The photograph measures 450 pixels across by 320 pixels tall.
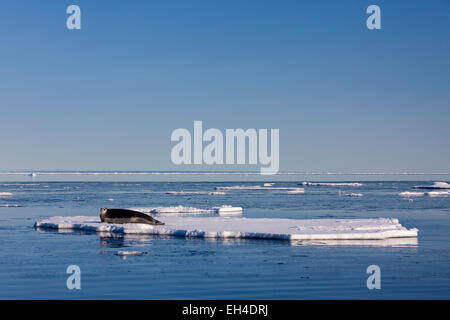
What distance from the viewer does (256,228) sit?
21.7 meters

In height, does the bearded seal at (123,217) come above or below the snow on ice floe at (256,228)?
above

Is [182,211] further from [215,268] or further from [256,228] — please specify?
[215,268]

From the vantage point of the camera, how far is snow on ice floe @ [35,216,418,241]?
19.8 m

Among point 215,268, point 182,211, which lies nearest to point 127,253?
point 215,268

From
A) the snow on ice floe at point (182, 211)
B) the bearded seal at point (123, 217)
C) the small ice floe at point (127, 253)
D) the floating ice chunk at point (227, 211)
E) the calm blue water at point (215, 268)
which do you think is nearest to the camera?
the calm blue water at point (215, 268)

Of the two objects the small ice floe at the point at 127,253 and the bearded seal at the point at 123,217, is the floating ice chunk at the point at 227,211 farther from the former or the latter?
the small ice floe at the point at 127,253

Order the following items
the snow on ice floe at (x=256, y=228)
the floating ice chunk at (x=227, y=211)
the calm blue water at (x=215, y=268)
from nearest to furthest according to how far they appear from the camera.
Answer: the calm blue water at (x=215, y=268) → the snow on ice floe at (x=256, y=228) → the floating ice chunk at (x=227, y=211)

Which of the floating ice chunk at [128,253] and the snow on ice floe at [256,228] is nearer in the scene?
the floating ice chunk at [128,253]

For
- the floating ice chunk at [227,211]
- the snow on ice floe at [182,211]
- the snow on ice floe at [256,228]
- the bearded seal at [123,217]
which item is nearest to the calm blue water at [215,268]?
the snow on ice floe at [256,228]

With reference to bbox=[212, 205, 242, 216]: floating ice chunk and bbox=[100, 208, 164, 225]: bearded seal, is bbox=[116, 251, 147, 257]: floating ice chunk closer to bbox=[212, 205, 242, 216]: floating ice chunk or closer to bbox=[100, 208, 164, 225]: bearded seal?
bbox=[100, 208, 164, 225]: bearded seal

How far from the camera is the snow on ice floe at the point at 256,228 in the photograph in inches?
778
